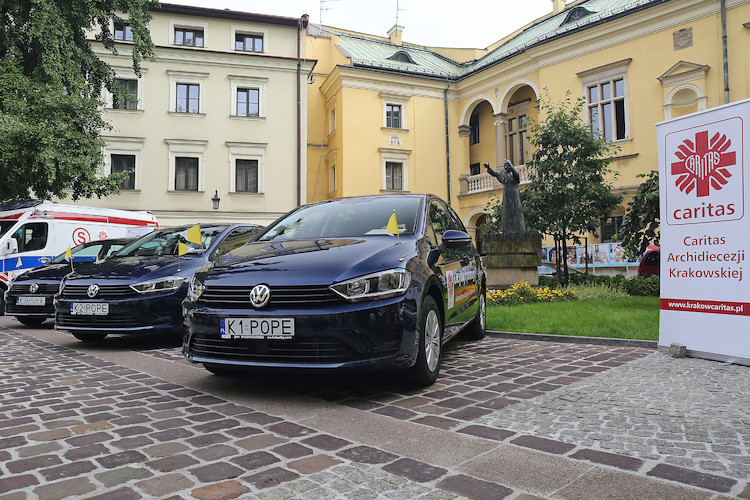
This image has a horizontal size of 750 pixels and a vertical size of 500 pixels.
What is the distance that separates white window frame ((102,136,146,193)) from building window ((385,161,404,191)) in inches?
482

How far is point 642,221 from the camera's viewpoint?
9.27 m

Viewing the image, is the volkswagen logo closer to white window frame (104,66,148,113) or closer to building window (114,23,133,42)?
white window frame (104,66,148,113)

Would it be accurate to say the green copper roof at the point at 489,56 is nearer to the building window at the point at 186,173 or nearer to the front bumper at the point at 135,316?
the building window at the point at 186,173

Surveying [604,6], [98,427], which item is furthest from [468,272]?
[604,6]

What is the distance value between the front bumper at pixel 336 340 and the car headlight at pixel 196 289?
335 mm

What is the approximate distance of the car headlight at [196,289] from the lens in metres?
4.22

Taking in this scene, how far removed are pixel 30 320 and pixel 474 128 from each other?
27.5 m

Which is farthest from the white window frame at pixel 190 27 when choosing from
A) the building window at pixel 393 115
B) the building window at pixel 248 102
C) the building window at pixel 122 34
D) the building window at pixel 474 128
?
the building window at pixel 474 128

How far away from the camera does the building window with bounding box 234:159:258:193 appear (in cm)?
2633

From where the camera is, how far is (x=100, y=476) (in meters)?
2.59

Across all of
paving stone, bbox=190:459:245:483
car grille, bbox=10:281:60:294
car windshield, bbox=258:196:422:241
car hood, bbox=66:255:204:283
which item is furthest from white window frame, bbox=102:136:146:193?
paving stone, bbox=190:459:245:483

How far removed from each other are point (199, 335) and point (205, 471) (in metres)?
1.60

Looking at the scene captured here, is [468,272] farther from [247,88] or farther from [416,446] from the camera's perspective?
[247,88]

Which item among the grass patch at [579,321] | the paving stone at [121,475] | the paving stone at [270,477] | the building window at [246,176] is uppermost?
the building window at [246,176]
